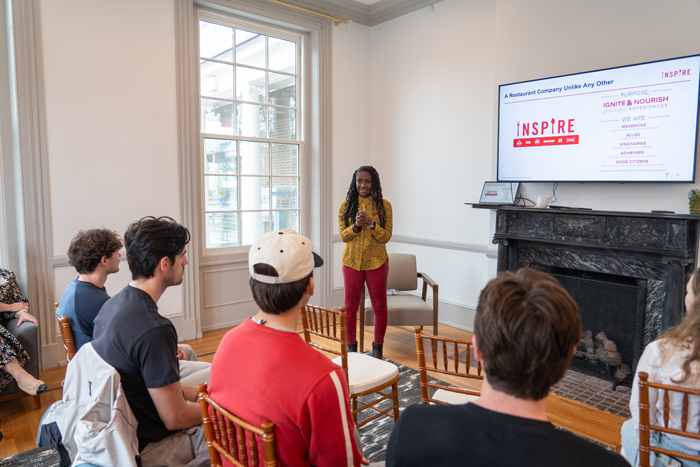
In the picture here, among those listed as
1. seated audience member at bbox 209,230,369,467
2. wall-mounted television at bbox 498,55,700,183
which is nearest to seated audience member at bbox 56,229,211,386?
seated audience member at bbox 209,230,369,467

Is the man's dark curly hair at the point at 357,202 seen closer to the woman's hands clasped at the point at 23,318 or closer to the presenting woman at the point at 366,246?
the presenting woman at the point at 366,246

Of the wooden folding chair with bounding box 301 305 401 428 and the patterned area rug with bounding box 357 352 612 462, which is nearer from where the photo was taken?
the wooden folding chair with bounding box 301 305 401 428

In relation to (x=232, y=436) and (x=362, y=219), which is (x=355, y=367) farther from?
(x=362, y=219)

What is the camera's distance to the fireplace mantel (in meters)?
2.92

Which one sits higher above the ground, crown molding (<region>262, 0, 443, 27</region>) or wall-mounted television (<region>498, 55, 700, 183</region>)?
crown molding (<region>262, 0, 443, 27</region>)

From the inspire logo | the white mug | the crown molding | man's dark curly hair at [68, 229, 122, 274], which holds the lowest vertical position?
man's dark curly hair at [68, 229, 122, 274]

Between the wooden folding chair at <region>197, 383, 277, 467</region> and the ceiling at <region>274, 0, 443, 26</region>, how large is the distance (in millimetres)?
4331

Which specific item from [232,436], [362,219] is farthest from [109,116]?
[232,436]

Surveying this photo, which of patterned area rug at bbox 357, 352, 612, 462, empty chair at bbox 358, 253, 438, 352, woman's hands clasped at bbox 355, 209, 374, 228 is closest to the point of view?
patterned area rug at bbox 357, 352, 612, 462

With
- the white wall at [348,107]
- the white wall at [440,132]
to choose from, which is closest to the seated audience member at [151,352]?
the white wall at [440,132]

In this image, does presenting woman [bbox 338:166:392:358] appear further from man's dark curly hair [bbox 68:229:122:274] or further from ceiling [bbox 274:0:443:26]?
ceiling [bbox 274:0:443:26]

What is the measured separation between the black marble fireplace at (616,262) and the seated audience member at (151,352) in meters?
2.79

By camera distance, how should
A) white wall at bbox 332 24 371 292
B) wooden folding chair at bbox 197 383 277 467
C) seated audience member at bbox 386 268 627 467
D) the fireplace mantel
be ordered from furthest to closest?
white wall at bbox 332 24 371 292, the fireplace mantel, wooden folding chair at bbox 197 383 277 467, seated audience member at bbox 386 268 627 467

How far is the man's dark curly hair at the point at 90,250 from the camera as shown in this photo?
2.21 meters
